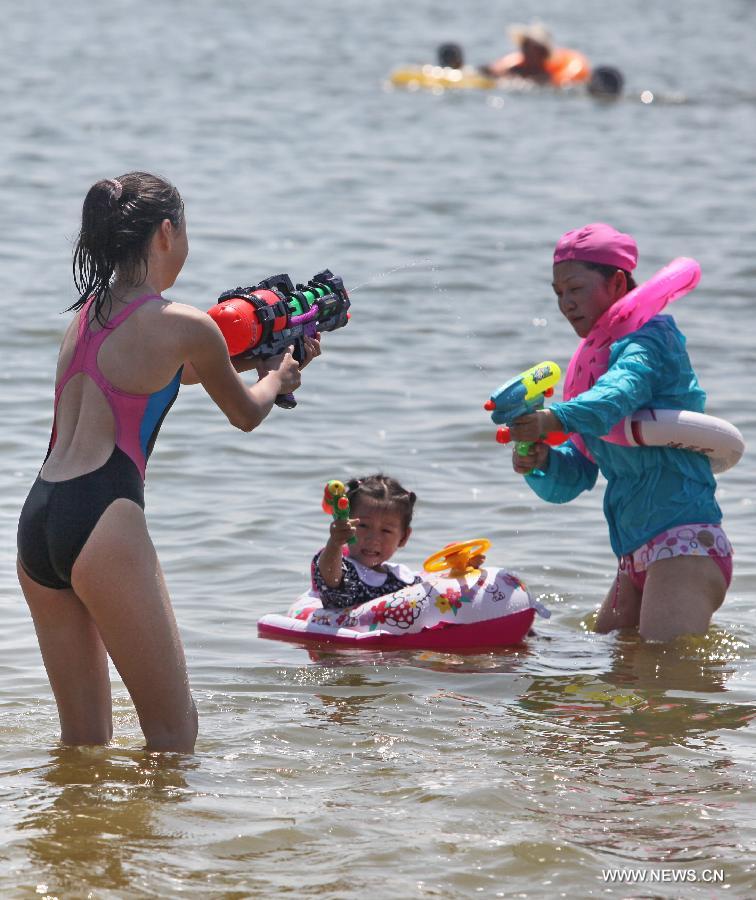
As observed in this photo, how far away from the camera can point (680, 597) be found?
20.5 feet

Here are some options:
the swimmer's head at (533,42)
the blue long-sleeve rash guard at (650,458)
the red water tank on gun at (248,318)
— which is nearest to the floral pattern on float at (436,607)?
the blue long-sleeve rash guard at (650,458)

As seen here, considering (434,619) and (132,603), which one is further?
(434,619)

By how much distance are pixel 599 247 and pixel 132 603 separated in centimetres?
272

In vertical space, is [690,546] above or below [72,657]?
above

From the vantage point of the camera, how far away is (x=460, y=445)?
32.3ft

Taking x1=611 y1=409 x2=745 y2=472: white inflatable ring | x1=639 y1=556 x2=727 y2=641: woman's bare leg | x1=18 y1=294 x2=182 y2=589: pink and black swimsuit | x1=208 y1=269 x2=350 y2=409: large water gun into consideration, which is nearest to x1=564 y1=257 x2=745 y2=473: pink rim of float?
x1=611 y1=409 x2=745 y2=472: white inflatable ring

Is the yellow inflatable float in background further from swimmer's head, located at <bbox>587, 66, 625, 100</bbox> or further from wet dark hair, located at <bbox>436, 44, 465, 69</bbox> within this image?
swimmer's head, located at <bbox>587, 66, 625, 100</bbox>

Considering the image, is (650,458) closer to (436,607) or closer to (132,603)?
(436,607)

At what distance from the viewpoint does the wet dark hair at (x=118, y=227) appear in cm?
448

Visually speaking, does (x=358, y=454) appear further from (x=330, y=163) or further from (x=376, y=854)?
(x=330, y=163)

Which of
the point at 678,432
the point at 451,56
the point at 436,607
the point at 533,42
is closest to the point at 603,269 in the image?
the point at 678,432

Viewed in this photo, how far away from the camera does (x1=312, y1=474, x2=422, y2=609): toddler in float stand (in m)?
6.82

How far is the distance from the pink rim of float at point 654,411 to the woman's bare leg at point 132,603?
236cm

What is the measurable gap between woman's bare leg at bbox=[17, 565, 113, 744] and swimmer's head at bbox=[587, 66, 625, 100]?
82.5 ft
